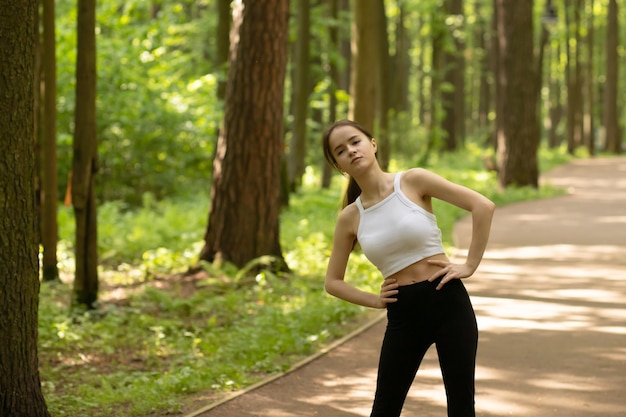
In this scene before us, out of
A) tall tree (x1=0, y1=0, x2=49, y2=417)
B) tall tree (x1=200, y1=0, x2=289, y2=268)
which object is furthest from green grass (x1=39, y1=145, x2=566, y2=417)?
tall tree (x1=0, y1=0, x2=49, y2=417)

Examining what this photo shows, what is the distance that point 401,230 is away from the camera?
4.50 meters

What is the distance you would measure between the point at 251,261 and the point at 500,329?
403cm

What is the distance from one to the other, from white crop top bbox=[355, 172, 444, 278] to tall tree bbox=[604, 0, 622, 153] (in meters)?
37.6

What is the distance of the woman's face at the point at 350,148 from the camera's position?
4.62 metres

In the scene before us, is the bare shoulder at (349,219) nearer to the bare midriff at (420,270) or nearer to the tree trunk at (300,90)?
the bare midriff at (420,270)

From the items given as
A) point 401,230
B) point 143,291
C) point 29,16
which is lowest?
point 143,291

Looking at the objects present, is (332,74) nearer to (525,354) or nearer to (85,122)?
(85,122)

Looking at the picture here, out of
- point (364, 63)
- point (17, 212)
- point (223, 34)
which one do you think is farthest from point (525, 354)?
point (223, 34)

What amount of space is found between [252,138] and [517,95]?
12303 mm

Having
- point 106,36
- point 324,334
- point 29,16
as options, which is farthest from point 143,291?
A: point 106,36

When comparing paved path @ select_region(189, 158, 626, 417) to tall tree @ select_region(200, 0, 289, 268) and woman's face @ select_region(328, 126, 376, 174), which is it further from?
tall tree @ select_region(200, 0, 289, 268)

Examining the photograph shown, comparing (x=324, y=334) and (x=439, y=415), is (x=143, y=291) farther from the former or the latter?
(x=439, y=415)

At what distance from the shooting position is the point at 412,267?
15.0 ft

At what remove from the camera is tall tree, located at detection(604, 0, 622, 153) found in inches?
1587
